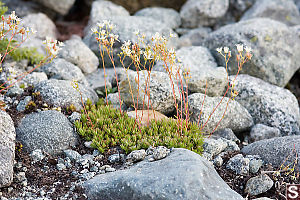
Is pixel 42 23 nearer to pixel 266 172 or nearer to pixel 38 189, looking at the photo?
pixel 38 189

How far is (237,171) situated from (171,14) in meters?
7.41

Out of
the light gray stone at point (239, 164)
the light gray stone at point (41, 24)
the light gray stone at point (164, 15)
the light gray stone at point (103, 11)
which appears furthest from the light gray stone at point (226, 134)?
the light gray stone at point (41, 24)

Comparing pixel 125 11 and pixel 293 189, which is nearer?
pixel 293 189

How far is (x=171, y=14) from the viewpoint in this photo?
11.1 m

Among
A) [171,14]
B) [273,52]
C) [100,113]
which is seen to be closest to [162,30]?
[171,14]

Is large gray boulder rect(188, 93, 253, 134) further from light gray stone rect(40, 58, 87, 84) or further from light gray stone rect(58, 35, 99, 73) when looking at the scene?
light gray stone rect(58, 35, 99, 73)

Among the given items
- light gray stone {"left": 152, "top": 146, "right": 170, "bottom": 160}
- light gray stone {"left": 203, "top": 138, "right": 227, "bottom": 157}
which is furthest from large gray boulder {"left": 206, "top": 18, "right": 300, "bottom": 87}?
light gray stone {"left": 152, "top": 146, "right": 170, "bottom": 160}

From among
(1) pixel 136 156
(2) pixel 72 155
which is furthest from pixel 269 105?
(2) pixel 72 155

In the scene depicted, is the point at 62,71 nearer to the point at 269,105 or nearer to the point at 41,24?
the point at 41,24

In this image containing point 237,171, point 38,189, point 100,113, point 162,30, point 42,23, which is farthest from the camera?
point 42,23

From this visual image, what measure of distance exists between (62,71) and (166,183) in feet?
13.9

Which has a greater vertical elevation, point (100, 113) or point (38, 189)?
point (100, 113)

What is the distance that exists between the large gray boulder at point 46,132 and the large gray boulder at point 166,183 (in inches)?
41.4

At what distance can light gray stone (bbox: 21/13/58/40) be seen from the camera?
9930mm
